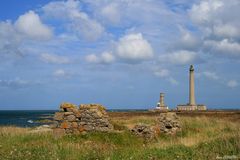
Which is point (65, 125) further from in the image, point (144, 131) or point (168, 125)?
point (168, 125)

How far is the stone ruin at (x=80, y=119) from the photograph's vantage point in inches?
800

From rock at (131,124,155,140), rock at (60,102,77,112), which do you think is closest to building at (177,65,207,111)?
rock at (131,124,155,140)

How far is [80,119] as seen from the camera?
20625 mm

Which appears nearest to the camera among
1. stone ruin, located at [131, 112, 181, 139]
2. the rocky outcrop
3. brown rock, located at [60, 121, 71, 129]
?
stone ruin, located at [131, 112, 181, 139]

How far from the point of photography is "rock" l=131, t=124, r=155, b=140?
2016 cm

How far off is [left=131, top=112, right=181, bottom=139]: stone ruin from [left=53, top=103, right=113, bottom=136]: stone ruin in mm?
1633

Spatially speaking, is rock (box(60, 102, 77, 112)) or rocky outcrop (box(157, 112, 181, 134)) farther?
rocky outcrop (box(157, 112, 181, 134))

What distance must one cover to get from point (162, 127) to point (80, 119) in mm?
5244

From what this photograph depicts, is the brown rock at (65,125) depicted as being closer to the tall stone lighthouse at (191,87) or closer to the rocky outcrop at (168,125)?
the rocky outcrop at (168,125)

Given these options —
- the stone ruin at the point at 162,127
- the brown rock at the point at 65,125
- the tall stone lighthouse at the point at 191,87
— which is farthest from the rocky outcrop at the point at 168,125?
the tall stone lighthouse at the point at 191,87

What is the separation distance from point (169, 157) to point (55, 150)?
407 cm

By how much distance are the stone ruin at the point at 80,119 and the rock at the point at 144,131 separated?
145 centimetres

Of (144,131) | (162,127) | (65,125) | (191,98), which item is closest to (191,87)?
(191,98)

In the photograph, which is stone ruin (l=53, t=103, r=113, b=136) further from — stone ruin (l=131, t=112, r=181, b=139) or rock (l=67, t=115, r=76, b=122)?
stone ruin (l=131, t=112, r=181, b=139)
